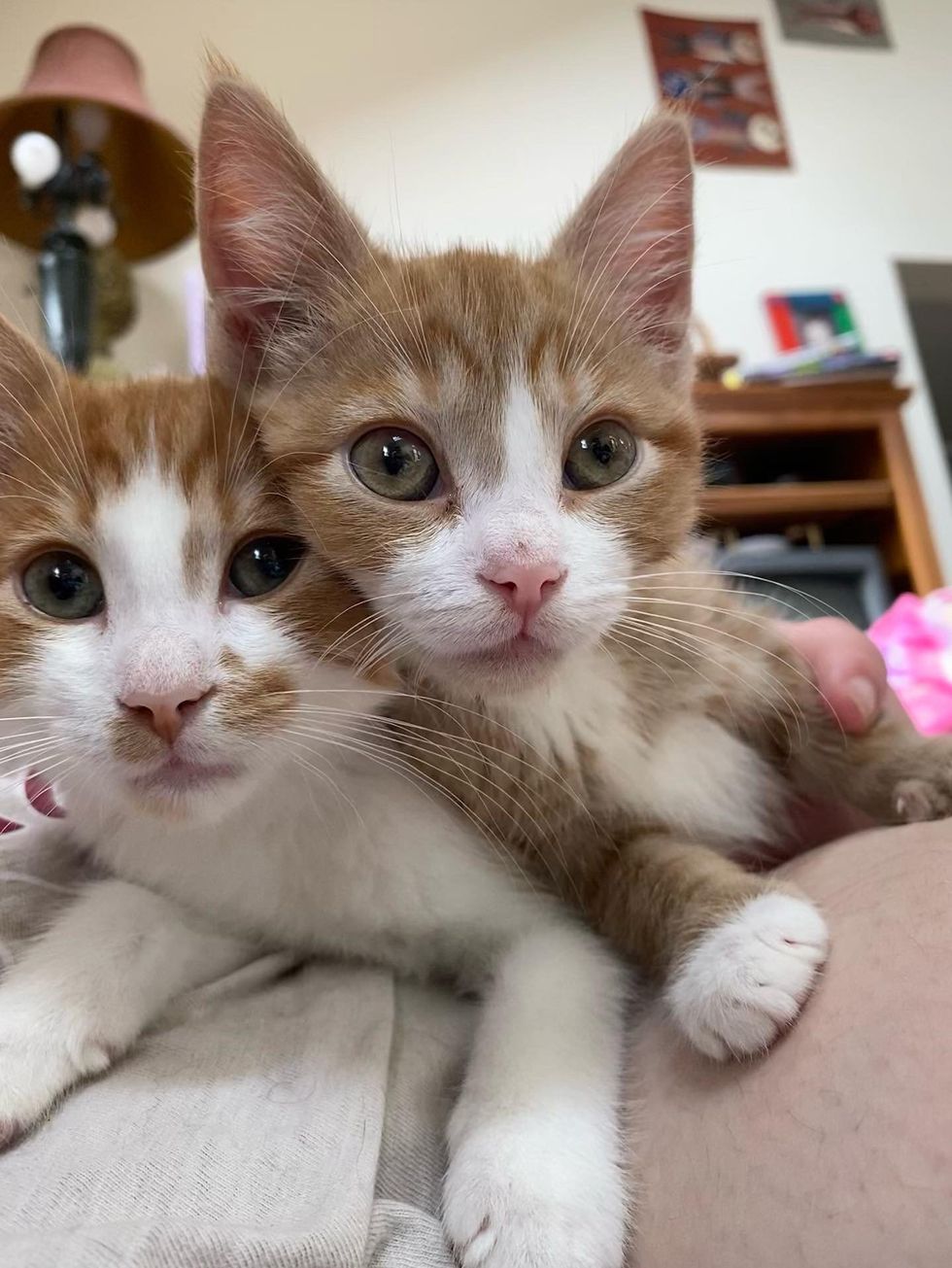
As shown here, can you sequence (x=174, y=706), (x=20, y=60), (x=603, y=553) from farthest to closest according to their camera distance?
(x=20, y=60), (x=603, y=553), (x=174, y=706)

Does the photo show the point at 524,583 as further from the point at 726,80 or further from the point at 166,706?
the point at 726,80

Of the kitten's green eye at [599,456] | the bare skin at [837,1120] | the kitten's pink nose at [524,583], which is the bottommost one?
the bare skin at [837,1120]

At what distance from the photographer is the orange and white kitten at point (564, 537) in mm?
670

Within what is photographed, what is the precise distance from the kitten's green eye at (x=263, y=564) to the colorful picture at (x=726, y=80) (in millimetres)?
2874

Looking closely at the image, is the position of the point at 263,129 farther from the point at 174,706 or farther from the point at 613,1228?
the point at 613,1228

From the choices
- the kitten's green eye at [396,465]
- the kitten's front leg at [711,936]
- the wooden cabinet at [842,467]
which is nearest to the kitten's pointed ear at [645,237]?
the kitten's green eye at [396,465]

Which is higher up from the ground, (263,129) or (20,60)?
(20,60)

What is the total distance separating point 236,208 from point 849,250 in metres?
2.89

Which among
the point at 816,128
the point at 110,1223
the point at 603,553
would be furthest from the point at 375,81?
the point at 110,1223

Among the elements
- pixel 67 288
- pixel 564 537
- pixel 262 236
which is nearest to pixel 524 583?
pixel 564 537

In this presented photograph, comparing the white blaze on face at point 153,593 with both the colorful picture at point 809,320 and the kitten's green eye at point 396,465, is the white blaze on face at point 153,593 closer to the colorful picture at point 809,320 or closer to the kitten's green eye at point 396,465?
the kitten's green eye at point 396,465

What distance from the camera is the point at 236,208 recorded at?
794 millimetres

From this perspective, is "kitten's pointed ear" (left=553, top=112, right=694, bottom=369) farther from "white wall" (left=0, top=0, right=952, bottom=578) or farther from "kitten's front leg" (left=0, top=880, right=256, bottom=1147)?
"white wall" (left=0, top=0, right=952, bottom=578)

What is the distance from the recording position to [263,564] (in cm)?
73
